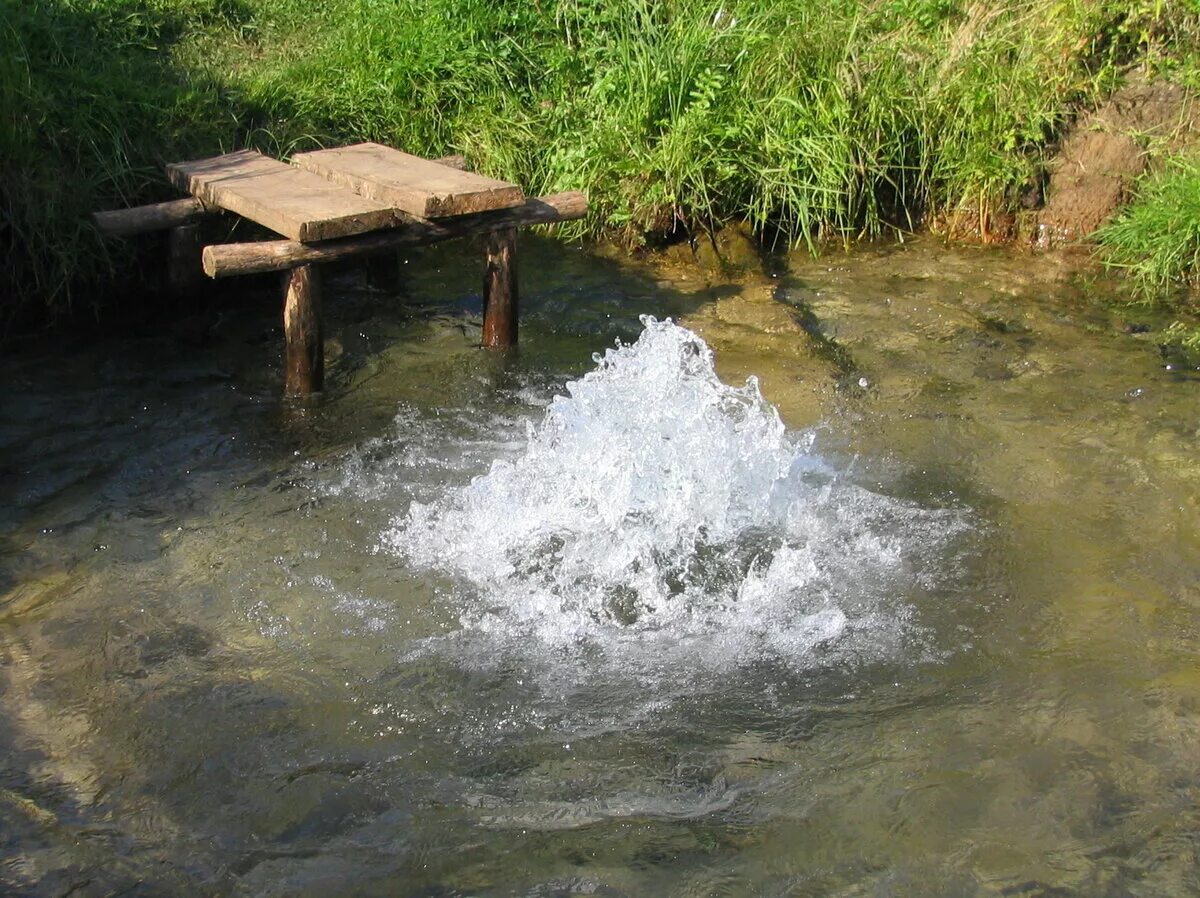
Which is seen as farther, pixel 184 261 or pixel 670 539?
pixel 184 261

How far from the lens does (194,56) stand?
8305mm

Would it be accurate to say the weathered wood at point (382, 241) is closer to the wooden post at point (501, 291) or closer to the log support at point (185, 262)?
the wooden post at point (501, 291)

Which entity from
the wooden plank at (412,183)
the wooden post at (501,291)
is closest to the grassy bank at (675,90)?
the wooden plank at (412,183)

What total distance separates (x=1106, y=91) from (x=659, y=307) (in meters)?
3.16

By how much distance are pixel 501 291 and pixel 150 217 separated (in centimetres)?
171

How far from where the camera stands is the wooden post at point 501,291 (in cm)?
646

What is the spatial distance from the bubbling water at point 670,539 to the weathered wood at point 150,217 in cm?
209

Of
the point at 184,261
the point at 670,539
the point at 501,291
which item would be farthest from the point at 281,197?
the point at 670,539

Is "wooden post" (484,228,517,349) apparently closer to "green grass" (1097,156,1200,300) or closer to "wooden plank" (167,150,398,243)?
"wooden plank" (167,150,398,243)

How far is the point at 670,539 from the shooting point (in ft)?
16.3

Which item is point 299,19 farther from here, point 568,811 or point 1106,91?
point 568,811

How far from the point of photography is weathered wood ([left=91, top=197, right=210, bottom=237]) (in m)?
6.24

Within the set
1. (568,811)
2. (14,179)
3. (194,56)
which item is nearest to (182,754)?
(568,811)

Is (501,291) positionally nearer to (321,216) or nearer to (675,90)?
(321,216)
